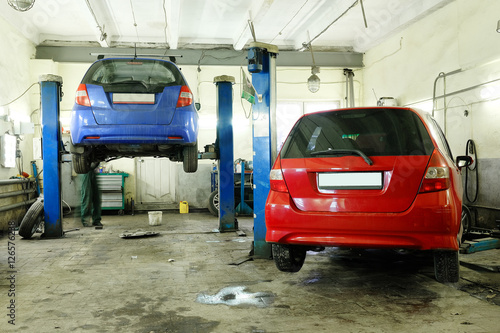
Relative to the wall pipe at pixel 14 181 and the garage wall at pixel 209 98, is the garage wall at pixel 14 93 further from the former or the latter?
the garage wall at pixel 209 98

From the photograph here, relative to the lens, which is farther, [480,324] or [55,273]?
[55,273]

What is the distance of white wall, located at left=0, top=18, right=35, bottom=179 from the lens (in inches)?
321

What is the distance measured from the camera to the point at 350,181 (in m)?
2.77

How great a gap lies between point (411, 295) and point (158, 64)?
3768mm

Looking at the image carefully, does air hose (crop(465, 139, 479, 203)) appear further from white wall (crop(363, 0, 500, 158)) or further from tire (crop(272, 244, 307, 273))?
tire (crop(272, 244, 307, 273))

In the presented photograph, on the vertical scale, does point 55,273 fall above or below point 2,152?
below

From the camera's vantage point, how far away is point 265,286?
131 inches

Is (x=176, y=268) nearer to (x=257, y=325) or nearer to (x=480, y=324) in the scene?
(x=257, y=325)

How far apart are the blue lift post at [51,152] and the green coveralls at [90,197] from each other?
124 centimetres

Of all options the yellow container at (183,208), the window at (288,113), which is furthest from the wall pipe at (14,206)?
the window at (288,113)

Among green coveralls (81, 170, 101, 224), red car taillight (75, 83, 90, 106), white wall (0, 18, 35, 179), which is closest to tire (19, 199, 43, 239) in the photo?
green coveralls (81, 170, 101, 224)

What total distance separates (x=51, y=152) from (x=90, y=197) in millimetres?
1638

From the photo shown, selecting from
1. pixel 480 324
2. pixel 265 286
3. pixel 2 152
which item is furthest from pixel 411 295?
pixel 2 152

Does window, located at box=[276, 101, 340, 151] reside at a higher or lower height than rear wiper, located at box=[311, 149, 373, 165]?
higher
